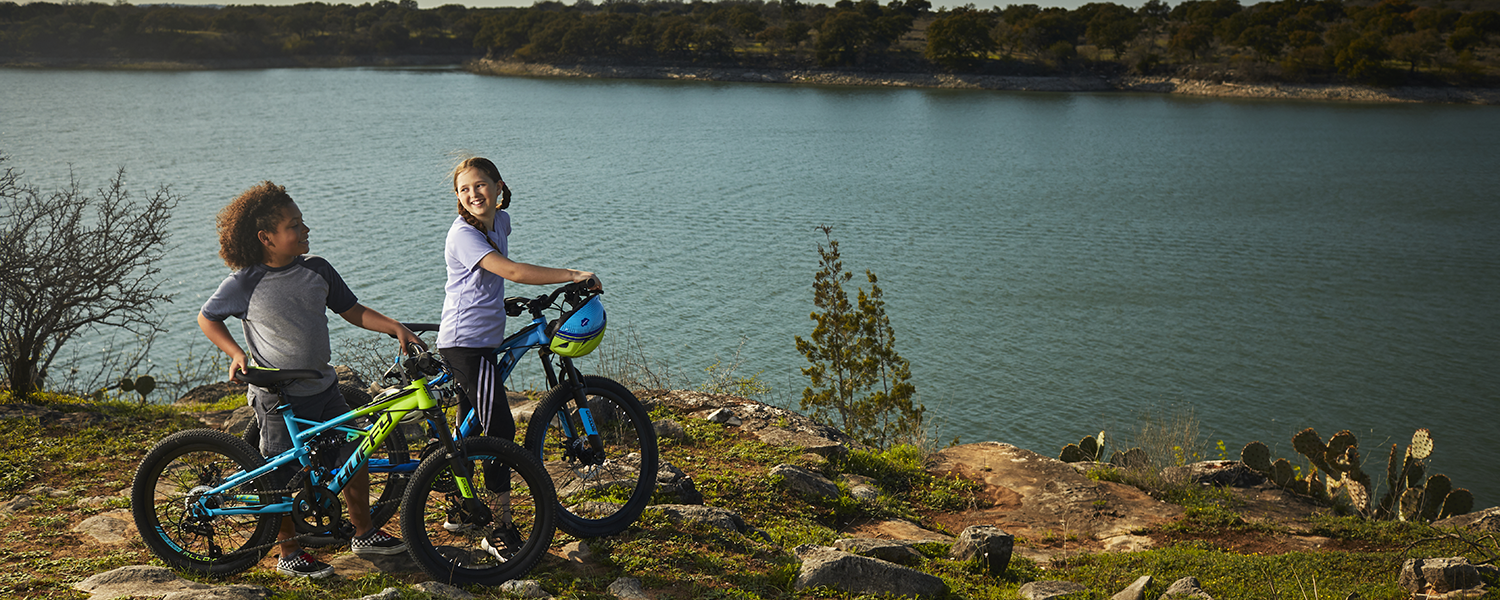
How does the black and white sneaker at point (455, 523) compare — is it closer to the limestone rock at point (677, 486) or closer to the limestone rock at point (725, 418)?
the limestone rock at point (677, 486)

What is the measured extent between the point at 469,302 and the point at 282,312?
0.79 meters

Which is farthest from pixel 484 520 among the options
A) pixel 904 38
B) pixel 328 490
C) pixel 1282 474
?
pixel 904 38

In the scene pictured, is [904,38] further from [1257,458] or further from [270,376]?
[270,376]

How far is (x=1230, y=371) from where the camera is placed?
1766cm

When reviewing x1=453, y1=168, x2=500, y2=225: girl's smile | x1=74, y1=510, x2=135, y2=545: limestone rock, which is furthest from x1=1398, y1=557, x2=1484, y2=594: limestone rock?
x1=74, y1=510, x2=135, y2=545: limestone rock

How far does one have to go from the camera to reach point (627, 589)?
13.9 feet

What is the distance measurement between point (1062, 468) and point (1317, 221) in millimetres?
28985

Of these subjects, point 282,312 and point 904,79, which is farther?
point 904,79

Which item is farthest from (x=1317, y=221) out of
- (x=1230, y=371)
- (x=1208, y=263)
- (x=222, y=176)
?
(x=222, y=176)

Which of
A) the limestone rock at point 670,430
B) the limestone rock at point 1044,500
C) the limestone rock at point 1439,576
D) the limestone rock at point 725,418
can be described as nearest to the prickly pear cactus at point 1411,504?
the limestone rock at point 1044,500

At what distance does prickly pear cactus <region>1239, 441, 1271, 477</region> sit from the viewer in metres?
8.51

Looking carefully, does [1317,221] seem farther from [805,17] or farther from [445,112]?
[805,17]

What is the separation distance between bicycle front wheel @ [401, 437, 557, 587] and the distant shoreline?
8835 centimetres

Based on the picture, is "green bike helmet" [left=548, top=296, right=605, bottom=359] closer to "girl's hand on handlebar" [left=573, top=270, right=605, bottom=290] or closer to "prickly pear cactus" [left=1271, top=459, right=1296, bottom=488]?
"girl's hand on handlebar" [left=573, top=270, right=605, bottom=290]
